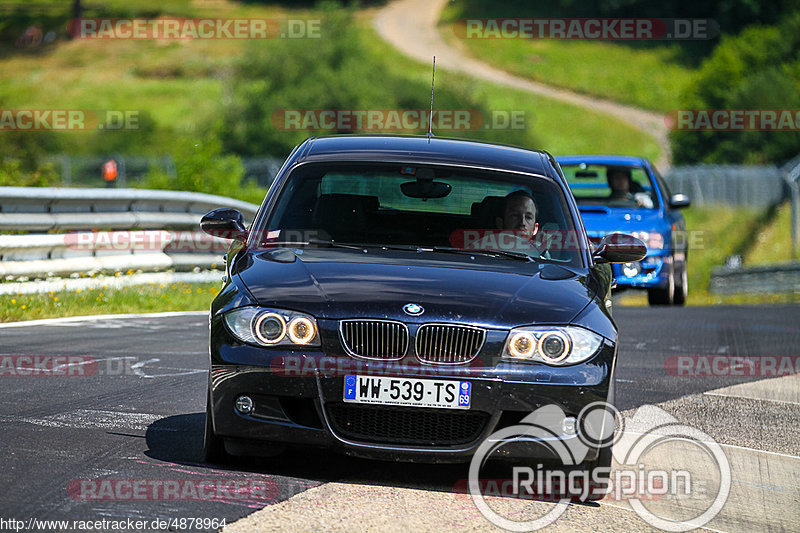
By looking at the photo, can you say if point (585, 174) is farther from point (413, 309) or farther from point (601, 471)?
point (413, 309)

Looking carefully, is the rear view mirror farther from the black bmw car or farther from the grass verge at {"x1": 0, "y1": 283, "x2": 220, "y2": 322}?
the black bmw car

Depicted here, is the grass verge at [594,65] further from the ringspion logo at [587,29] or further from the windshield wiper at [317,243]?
the windshield wiper at [317,243]

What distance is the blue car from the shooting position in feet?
51.2

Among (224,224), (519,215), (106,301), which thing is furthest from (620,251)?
(106,301)

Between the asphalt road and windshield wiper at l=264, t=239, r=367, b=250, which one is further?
windshield wiper at l=264, t=239, r=367, b=250

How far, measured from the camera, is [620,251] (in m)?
7.01

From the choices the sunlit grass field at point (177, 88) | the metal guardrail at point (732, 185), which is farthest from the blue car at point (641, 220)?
the sunlit grass field at point (177, 88)

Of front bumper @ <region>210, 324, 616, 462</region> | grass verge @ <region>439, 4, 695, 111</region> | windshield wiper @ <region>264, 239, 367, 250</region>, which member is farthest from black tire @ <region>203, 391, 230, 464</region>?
grass verge @ <region>439, 4, 695, 111</region>

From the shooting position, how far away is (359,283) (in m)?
5.79

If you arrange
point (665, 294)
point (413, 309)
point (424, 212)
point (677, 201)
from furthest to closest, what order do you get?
point (665, 294), point (677, 201), point (424, 212), point (413, 309)

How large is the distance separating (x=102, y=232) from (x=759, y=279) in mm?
18032

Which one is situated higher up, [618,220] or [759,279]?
[618,220]

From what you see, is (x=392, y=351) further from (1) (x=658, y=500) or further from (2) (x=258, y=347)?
(1) (x=658, y=500)

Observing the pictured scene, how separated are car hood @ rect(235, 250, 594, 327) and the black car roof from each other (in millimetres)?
872
